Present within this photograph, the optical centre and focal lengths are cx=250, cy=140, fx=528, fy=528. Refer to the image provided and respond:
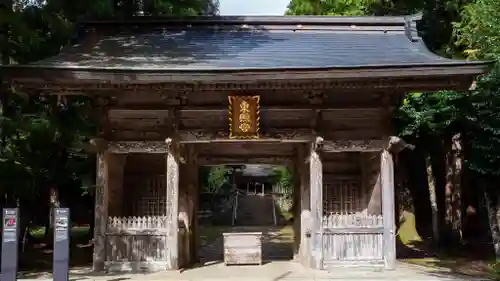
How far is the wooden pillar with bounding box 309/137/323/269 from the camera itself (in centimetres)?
1126

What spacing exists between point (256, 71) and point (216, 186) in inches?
969

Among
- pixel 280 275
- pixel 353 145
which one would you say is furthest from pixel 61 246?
pixel 353 145

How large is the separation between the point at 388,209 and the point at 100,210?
245 inches

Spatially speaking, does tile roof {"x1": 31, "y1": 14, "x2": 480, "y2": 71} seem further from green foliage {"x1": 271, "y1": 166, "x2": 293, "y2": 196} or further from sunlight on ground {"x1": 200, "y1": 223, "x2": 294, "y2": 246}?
green foliage {"x1": 271, "y1": 166, "x2": 293, "y2": 196}

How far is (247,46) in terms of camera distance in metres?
13.2

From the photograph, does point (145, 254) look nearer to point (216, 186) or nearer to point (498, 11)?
point (498, 11)

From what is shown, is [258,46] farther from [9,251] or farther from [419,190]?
[419,190]

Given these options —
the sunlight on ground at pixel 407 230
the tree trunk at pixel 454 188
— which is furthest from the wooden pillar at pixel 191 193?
the tree trunk at pixel 454 188

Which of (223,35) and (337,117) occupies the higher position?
(223,35)

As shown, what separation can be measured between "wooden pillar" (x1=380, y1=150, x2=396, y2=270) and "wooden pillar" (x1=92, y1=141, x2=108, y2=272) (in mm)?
6061

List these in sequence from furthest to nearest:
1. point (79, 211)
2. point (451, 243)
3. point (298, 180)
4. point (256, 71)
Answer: point (79, 211)
point (451, 243)
point (298, 180)
point (256, 71)

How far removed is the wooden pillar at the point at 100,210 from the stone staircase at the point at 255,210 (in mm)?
20055

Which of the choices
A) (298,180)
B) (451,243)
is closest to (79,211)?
(298,180)

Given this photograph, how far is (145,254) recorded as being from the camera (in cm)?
1148
